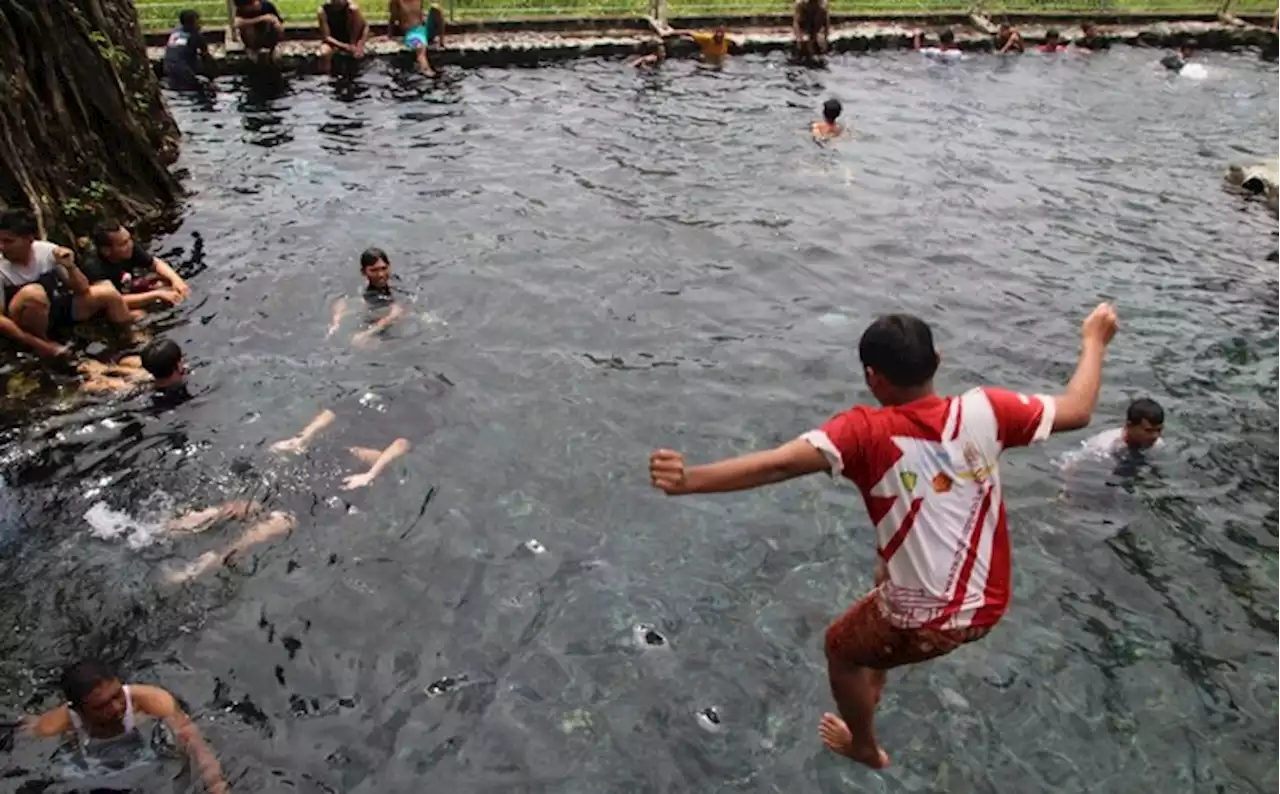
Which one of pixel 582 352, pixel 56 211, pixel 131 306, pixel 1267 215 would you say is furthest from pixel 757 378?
pixel 1267 215

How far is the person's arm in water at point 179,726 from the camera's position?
5805 mm

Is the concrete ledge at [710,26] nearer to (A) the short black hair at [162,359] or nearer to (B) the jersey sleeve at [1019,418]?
(A) the short black hair at [162,359]

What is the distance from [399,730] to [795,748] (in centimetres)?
240

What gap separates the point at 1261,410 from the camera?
377 inches

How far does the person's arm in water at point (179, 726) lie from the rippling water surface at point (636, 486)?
12 centimetres

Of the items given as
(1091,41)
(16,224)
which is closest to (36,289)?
(16,224)

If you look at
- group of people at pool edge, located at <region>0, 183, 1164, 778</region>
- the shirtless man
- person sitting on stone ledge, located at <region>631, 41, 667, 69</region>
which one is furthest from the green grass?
group of people at pool edge, located at <region>0, 183, 1164, 778</region>

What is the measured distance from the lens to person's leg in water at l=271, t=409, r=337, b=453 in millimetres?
8617

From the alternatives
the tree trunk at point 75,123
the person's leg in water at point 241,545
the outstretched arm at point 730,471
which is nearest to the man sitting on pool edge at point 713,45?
the tree trunk at point 75,123

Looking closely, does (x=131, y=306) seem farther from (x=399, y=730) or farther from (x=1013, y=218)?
(x=1013, y=218)

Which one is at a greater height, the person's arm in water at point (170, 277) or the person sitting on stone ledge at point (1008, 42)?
the person sitting on stone ledge at point (1008, 42)

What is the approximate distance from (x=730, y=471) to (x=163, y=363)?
22.2ft

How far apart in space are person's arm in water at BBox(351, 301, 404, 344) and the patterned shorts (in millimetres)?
6899

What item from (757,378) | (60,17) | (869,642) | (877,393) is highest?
(60,17)
